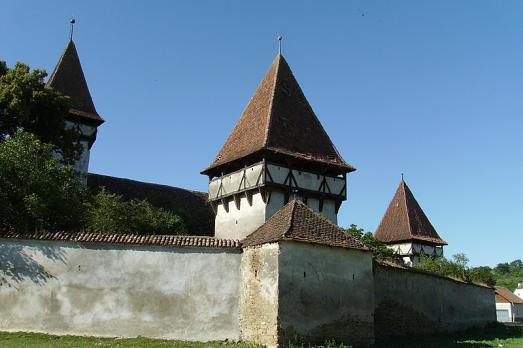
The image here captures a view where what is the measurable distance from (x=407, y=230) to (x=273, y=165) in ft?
55.9

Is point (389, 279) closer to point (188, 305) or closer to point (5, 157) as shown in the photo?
point (188, 305)

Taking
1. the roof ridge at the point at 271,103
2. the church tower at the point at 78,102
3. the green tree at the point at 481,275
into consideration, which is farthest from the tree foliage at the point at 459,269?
the church tower at the point at 78,102

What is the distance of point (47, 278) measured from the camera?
13953mm

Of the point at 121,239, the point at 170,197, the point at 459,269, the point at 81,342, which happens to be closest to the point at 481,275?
the point at 459,269

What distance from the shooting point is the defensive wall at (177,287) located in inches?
528

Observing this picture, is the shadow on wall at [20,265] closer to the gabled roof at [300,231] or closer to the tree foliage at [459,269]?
the gabled roof at [300,231]

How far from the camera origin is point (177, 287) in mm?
14266

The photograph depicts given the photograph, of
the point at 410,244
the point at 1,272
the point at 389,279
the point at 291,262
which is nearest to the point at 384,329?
the point at 389,279

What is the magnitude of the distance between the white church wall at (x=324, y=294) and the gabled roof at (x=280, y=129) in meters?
7.75

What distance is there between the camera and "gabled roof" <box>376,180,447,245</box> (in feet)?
114

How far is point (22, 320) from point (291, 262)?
7.20 m

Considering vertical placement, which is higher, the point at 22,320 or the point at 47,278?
the point at 47,278

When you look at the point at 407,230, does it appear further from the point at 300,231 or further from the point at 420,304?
the point at 300,231

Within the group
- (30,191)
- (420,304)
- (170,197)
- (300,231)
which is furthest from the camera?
(170,197)
